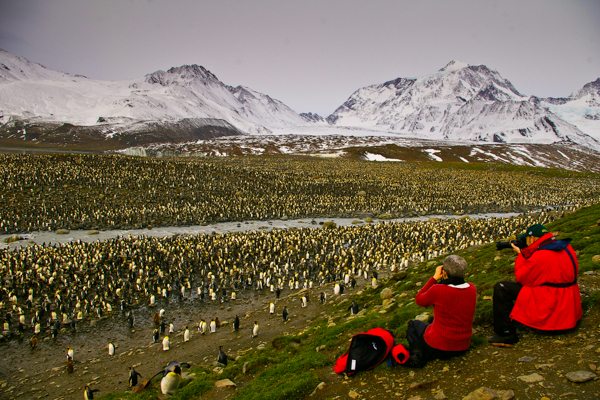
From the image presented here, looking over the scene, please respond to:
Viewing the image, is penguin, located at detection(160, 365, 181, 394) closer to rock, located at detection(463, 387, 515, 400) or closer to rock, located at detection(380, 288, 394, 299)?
rock, located at detection(463, 387, 515, 400)

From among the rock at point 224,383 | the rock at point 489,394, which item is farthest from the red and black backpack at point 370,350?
the rock at point 224,383

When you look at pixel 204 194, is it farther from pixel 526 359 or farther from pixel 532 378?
pixel 532 378

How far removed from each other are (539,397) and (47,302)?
679 inches

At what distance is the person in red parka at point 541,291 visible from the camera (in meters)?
4.67

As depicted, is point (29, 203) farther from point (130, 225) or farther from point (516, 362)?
point (516, 362)

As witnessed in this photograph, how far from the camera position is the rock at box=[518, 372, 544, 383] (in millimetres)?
4141

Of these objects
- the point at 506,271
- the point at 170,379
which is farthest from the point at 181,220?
the point at 506,271

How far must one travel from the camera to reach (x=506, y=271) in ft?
30.8

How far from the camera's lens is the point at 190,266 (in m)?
19.0

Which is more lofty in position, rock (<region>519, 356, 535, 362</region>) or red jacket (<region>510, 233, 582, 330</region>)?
red jacket (<region>510, 233, 582, 330</region>)

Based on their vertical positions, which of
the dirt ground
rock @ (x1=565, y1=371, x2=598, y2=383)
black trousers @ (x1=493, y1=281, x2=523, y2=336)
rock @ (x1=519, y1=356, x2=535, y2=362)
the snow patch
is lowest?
the dirt ground

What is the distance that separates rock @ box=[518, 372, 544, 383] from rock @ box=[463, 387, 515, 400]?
36 centimetres

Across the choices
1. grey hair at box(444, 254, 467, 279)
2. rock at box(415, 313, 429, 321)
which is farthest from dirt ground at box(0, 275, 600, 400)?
grey hair at box(444, 254, 467, 279)

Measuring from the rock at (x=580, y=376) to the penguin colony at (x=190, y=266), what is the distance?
10994 mm
